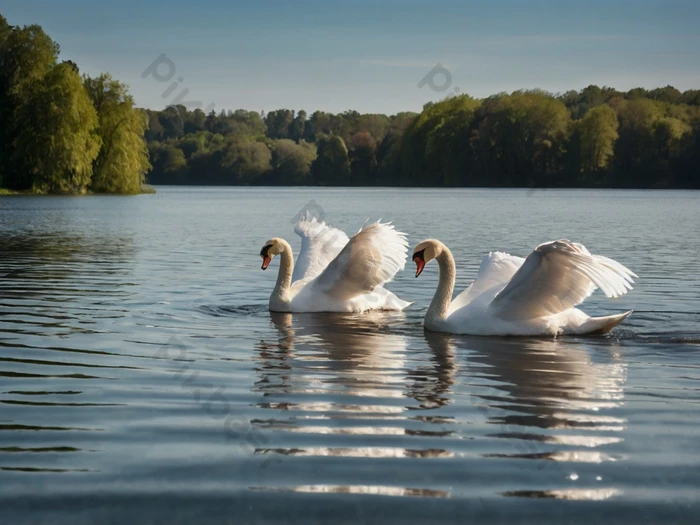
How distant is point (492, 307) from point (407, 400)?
136 inches

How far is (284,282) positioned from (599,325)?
421cm

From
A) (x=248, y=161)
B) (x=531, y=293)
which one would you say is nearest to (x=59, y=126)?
(x=531, y=293)

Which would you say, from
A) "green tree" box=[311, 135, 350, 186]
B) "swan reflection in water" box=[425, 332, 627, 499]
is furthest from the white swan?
"green tree" box=[311, 135, 350, 186]

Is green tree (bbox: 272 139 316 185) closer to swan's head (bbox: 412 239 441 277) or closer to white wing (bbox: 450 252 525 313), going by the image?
white wing (bbox: 450 252 525 313)

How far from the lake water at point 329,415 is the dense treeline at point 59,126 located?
55293mm

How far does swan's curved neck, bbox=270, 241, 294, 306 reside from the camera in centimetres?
1314

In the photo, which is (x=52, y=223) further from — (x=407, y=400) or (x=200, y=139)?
(x=200, y=139)

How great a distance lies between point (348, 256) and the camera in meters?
12.5

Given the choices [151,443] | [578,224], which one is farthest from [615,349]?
[578,224]

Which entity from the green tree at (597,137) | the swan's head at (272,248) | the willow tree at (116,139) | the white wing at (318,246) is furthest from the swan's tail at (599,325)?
the green tree at (597,137)

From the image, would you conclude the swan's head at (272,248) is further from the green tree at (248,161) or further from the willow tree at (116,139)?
the green tree at (248,161)

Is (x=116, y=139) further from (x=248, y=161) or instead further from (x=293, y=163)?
(x=248, y=161)

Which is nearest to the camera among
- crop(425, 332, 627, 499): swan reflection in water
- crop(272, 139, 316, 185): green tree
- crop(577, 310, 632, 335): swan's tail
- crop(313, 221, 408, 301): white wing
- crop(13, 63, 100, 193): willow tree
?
crop(425, 332, 627, 499): swan reflection in water

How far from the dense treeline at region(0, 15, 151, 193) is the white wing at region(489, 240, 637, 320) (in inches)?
2371
